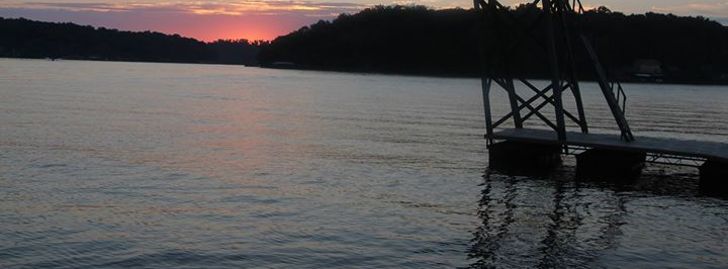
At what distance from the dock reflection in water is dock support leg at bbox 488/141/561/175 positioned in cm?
221

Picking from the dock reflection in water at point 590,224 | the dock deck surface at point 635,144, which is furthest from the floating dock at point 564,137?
the dock reflection in water at point 590,224

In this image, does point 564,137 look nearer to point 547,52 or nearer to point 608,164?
point 608,164

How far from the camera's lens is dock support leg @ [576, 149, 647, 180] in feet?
92.8

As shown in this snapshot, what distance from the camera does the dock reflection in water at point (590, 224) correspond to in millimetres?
16469

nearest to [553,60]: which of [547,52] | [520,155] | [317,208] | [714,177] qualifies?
[547,52]

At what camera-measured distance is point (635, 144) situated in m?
28.4

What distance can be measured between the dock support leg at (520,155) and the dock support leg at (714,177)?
19.8 ft

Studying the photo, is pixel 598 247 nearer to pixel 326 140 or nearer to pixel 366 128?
pixel 326 140

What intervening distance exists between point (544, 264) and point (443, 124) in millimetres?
38159

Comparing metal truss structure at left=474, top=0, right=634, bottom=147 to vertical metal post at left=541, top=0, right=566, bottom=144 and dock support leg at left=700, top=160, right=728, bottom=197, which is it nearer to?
vertical metal post at left=541, top=0, right=566, bottom=144

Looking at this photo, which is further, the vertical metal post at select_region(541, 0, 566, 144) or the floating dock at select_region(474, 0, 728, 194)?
the vertical metal post at select_region(541, 0, 566, 144)

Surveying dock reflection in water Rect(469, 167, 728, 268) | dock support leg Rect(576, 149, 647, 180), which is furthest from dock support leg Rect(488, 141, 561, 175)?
dock reflection in water Rect(469, 167, 728, 268)

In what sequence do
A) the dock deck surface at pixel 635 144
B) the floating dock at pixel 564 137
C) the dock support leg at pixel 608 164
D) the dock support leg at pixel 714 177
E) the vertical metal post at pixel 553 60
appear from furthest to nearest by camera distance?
the vertical metal post at pixel 553 60, the dock support leg at pixel 608 164, the floating dock at pixel 564 137, the dock deck surface at pixel 635 144, the dock support leg at pixel 714 177

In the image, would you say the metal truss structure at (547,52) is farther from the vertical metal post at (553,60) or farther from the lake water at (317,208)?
the lake water at (317,208)
